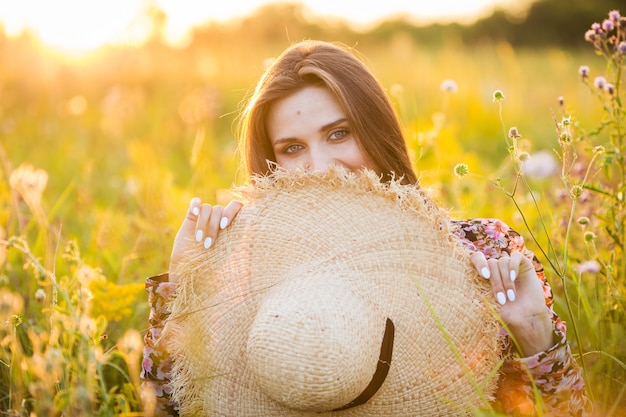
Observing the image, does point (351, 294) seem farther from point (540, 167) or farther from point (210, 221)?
point (540, 167)

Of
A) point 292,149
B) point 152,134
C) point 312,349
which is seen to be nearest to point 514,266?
point 312,349

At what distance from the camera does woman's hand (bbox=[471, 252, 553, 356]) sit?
5.37 feet

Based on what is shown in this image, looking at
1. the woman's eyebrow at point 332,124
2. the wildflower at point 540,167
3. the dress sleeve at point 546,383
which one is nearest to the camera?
the dress sleeve at point 546,383

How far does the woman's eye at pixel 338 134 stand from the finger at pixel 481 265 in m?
0.84

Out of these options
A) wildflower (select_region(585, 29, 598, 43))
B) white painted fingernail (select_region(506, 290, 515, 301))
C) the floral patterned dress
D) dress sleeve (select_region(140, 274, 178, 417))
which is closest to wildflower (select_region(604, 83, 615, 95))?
wildflower (select_region(585, 29, 598, 43))

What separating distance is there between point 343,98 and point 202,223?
80 centimetres

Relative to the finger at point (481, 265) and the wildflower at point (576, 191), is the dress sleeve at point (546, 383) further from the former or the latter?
the wildflower at point (576, 191)

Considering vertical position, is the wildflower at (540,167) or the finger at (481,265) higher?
the finger at (481,265)

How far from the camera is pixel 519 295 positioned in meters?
1.70

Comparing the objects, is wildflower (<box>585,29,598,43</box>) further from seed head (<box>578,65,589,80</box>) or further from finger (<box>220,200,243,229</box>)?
finger (<box>220,200,243,229</box>)

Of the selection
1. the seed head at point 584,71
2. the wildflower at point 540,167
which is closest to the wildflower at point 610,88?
the seed head at point 584,71

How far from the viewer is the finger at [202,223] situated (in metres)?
1.73

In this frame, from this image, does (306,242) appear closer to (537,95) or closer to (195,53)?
(537,95)

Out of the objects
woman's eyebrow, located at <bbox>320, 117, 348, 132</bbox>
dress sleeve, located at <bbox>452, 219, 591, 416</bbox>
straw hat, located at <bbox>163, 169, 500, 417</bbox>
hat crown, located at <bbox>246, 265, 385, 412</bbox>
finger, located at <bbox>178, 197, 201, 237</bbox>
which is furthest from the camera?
woman's eyebrow, located at <bbox>320, 117, 348, 132</bbox>
